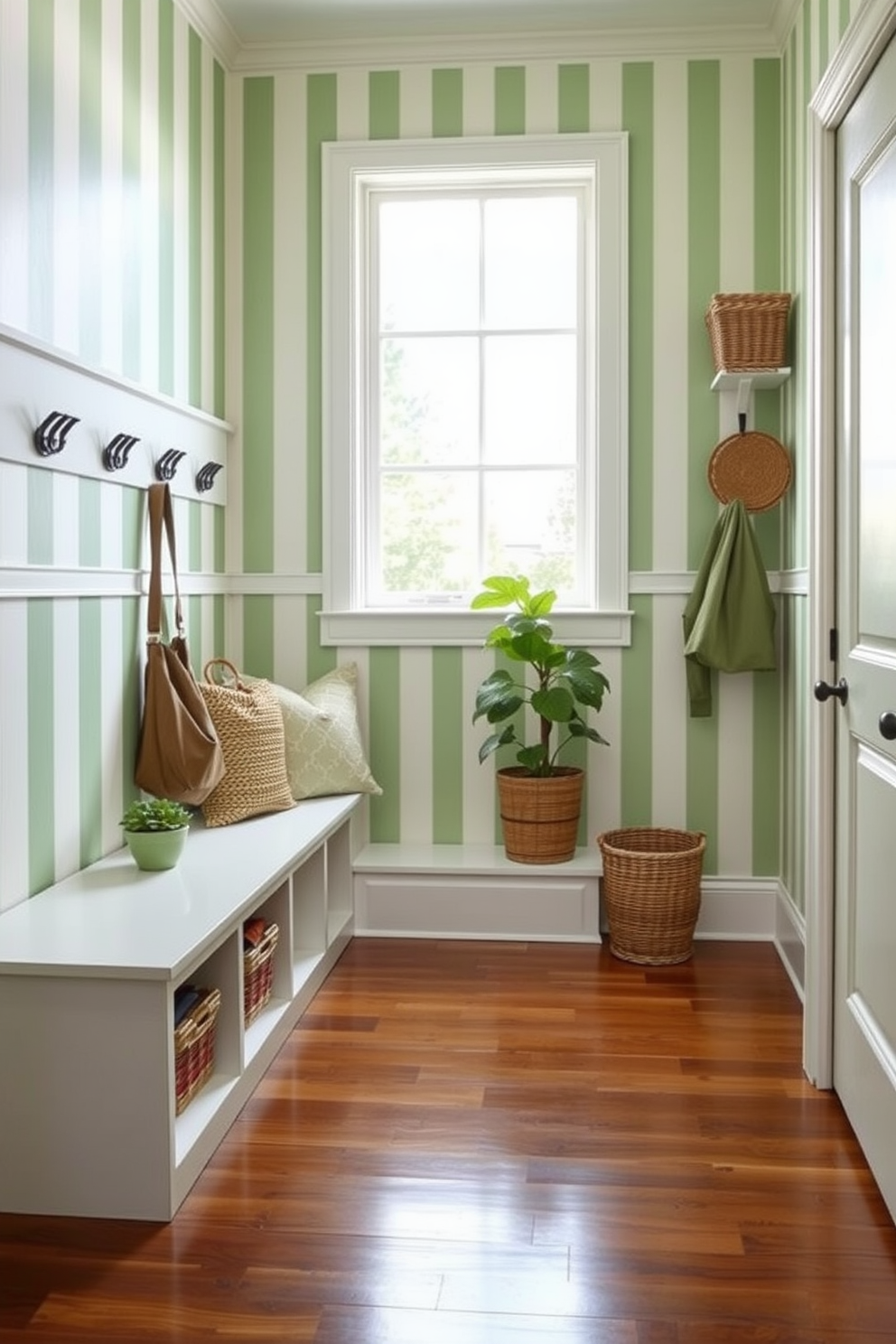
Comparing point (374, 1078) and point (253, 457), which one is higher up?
point (253, 457)

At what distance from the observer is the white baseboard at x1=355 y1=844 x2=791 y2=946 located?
3.66m

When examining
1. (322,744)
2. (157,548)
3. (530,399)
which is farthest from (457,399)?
(157,548)

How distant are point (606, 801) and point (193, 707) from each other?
1398 millimetres

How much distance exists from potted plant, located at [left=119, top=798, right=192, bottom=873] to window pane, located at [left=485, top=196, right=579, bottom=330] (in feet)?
6.59

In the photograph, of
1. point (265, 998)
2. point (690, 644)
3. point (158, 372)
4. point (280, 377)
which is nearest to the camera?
point (265, 998)

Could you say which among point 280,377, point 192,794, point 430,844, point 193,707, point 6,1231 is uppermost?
point 280,377

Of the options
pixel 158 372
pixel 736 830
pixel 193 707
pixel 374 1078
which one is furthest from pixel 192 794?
pixel 736 830

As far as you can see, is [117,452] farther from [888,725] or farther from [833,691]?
[888,725]

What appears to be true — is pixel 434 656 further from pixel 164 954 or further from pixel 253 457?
pixel 164 954

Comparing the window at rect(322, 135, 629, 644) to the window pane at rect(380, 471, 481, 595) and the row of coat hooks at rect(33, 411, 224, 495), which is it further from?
the row of coat hooks at rect(33, 411, 224, 495)

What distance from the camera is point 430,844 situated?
3910 millimetres

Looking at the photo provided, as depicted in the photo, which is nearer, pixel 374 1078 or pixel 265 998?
pixel 374 1078

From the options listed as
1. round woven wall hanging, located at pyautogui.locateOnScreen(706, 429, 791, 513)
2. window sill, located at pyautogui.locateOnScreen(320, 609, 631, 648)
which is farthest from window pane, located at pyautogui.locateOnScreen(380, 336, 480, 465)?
round woven wall hanging, located at pyautogui.locateOnScreen(706, 429, 791, 513)

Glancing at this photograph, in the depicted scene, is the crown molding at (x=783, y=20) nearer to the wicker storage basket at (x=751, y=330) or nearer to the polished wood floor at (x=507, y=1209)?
the wicker storage basket at (x=751, y=330)
